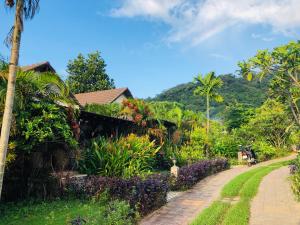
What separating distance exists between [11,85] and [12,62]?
0.43m

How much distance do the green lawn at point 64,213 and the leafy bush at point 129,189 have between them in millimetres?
444

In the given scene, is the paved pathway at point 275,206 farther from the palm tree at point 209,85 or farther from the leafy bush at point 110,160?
the palm tree at point 209,85

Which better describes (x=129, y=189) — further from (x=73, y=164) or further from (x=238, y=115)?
(x=238, y=115)

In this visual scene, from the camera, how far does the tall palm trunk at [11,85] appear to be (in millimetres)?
5773

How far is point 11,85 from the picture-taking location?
19.8 ft

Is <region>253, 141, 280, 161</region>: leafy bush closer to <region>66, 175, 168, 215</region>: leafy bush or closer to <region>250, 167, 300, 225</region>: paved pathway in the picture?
<region>250, 167, 300, 225</region>: paved pathway

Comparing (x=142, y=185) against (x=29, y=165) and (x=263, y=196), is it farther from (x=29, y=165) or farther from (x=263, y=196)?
(x=263, y=196)

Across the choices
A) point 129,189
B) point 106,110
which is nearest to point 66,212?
point 129,189

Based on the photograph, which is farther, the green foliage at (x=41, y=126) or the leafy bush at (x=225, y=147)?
the leafy bush at (x=225, y=147)

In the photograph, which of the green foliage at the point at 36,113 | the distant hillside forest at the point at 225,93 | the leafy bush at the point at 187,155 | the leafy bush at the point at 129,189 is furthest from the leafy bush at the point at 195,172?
the distant hillside forest at the point at 225,93

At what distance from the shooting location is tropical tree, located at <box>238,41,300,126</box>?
77.7ft

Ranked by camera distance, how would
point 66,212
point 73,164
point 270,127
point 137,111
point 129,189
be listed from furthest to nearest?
1. point 270,127
2. point 137,111
3. point 73,164
4. point 129,189
5. point 66,212

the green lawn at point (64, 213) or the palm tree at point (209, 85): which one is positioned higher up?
the palm tree at point (209, 85)

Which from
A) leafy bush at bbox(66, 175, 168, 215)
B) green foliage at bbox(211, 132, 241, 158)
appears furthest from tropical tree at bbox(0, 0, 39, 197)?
green foliage at bbox(211, 132, 241, 158)
